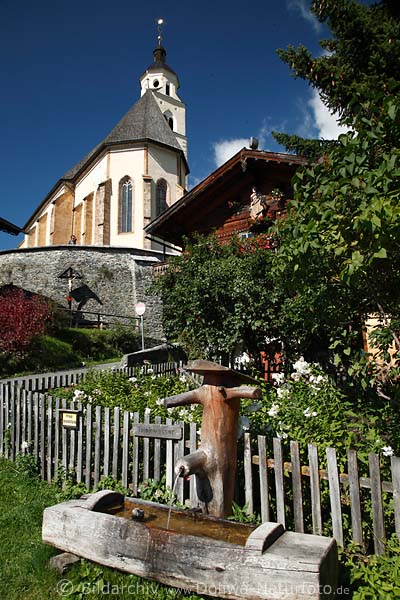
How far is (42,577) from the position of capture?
3021 millimetres

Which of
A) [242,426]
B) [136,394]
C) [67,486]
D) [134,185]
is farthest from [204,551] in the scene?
[134,185]

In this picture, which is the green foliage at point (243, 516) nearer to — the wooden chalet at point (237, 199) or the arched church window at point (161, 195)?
the wooden chalet at point (237, 199)

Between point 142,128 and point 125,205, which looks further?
point 142,128

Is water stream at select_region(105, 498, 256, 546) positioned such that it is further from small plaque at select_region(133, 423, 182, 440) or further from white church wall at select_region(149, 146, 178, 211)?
white church wall at select_region(149, 146, 178, 211)

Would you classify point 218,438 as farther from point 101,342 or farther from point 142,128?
point 142,128

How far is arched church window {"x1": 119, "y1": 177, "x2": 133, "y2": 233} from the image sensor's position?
32844 millimetres

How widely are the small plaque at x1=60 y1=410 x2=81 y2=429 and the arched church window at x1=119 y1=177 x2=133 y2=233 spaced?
2902cm

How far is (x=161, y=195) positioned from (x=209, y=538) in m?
33.0

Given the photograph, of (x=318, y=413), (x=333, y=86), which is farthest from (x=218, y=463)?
(x=333, y=86)

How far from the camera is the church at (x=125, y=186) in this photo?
32531 millimetres

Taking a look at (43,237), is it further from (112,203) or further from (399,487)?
(399,487)

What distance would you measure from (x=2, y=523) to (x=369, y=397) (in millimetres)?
4191

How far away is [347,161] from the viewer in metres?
3.19

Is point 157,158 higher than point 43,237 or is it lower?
higher
